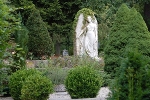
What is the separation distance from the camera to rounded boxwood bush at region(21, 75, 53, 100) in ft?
27.0

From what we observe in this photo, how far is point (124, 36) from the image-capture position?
10.4 meters

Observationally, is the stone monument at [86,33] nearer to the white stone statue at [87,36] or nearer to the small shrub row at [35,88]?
the white stone statue at [87,36]

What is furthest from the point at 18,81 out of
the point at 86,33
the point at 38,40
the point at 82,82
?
the point at 38,40

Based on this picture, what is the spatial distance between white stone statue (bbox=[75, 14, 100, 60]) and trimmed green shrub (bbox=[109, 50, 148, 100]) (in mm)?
11956

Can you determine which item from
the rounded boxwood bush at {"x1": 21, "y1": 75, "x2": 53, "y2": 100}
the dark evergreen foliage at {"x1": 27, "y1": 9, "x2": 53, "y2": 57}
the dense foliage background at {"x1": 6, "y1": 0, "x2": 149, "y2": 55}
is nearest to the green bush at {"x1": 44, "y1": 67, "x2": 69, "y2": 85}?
the rounded boxwood bush at {"x1": 21, "y1": 75, "x2": 53, "y2": 100}

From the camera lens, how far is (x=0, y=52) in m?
7.81

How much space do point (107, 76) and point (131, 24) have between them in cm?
159

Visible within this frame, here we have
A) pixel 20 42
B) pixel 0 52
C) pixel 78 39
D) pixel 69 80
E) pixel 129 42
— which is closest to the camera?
pixel 0 52

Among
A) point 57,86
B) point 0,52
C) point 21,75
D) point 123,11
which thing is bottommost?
point 57,86

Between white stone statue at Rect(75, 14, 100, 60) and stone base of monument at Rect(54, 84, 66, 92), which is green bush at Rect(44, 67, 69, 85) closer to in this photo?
stone base of monument at Rect(54, 84, 66, 92)

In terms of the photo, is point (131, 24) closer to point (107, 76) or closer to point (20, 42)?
point (107, 76)

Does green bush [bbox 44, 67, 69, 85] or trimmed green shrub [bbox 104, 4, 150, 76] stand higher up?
trimmed green shrub [bbox 104, 4, 150, 76]

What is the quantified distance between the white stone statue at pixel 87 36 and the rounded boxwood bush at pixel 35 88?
8.47 m

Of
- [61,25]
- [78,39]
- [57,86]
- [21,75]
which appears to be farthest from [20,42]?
[61,25]
